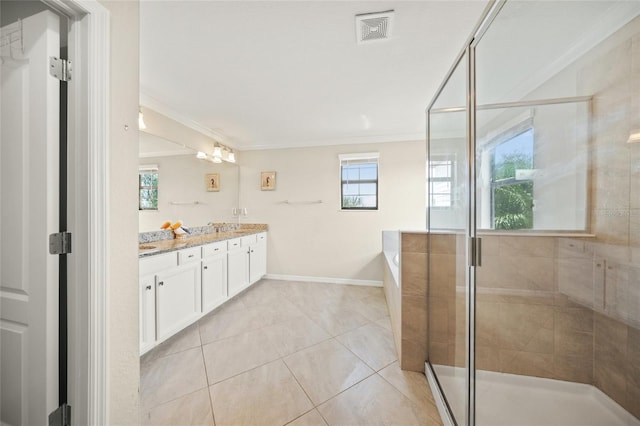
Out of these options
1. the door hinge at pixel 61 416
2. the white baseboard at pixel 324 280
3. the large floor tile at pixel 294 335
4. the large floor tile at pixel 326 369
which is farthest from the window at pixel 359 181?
the door hinge at pixel 61 416

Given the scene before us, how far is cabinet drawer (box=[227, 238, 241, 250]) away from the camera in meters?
2.95

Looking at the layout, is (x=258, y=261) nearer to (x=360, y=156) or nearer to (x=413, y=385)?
(x=360, y=156)

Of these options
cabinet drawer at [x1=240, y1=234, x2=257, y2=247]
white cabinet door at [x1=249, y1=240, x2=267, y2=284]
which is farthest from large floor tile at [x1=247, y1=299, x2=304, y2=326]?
cabinet drawer at [x1=240, y1=234, x2=257, y2=247]

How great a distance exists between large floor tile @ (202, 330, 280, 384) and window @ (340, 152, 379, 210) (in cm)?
234

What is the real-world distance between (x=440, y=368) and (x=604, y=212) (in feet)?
4.03

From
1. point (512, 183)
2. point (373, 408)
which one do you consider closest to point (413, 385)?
point (373, 408)

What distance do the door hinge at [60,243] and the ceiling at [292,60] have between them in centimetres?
138

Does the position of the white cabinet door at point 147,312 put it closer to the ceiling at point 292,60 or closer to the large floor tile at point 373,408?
the large floor tile at point 373,408

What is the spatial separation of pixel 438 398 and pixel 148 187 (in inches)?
124

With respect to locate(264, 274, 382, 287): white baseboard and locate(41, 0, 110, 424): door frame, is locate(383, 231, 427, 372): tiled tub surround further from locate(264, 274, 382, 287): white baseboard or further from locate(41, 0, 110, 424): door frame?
locate(264, 274, 382, 287): white baseboard

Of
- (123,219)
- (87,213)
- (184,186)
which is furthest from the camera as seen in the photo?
(184,186)

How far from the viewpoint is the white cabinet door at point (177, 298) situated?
1.94 meters

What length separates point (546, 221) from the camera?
50.1 inches

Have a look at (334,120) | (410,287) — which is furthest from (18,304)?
(334,120)
